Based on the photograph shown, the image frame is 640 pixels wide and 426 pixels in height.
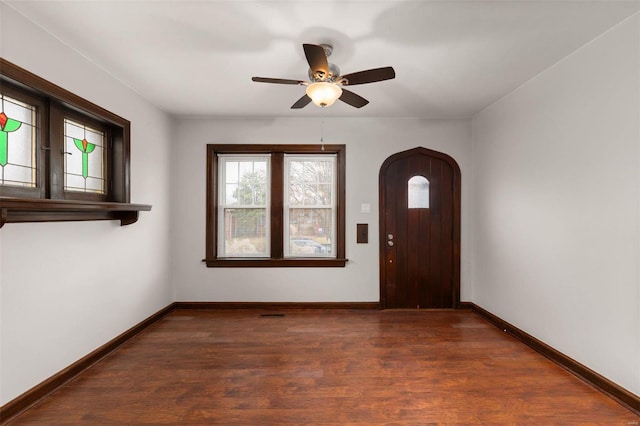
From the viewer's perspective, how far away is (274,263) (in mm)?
4023

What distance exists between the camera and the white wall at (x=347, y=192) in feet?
13.3

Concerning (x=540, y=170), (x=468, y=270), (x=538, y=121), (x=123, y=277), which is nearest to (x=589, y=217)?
(x=540, y=170)

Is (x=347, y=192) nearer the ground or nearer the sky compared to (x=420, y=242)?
nearer the sky

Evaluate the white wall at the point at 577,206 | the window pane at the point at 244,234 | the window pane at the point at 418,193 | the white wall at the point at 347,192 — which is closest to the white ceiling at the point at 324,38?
the white wall at the point at 577,206

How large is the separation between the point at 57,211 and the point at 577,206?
408cm

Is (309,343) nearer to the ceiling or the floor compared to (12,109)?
nearer to the floor

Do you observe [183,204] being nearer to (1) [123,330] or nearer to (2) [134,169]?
(2) [134,169]

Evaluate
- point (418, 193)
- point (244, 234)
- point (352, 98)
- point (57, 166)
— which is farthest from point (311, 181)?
point (57, 166)

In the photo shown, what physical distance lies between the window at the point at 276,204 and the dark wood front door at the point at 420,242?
75 cm

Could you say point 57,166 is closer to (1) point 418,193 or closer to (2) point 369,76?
(2) point 369,76

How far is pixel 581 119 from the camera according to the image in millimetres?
2361

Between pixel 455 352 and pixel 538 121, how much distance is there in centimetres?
237

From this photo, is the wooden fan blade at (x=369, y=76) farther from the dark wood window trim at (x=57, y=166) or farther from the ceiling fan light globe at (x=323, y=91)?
the dark wood window trim at (x=57, y=166)

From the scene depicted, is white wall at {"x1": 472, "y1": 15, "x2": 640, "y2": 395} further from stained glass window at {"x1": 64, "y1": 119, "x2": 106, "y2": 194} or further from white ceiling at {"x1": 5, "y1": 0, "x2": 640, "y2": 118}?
stained glass window at {"x1": 64, "y1": 119, "x2": 106, "y2": 194}
